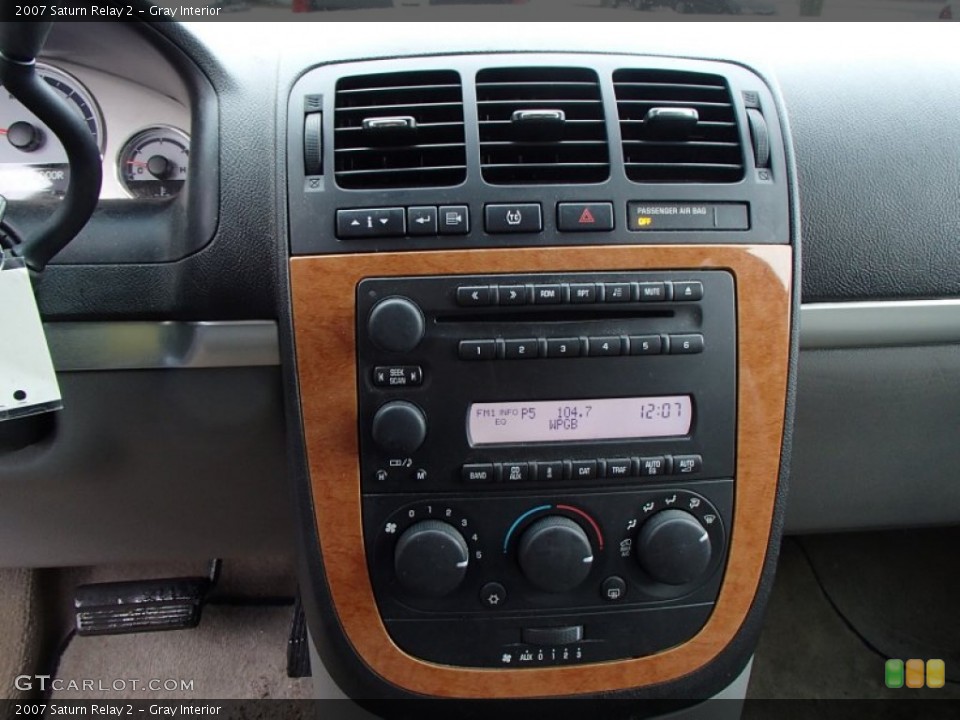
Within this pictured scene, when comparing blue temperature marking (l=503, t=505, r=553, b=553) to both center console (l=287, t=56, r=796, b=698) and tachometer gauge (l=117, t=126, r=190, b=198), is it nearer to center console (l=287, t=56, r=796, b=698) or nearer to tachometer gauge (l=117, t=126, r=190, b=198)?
center console (l=287, t=56, r=796, b=698)

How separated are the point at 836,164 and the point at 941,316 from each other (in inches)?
10.1

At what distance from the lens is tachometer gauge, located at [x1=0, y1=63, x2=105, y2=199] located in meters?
1.01

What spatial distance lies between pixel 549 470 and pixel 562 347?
136mm

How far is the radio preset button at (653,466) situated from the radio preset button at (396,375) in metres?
0.27

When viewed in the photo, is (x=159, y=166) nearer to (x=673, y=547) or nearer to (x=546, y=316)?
(x=546, y=316)

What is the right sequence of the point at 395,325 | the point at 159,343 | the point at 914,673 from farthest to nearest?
the point at 914,673, the point at 159,343, the point at 395,325

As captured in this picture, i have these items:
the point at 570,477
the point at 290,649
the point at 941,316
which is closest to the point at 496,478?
the point at 570,477

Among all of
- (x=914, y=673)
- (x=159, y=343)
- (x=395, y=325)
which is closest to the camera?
(x=395, y=325)

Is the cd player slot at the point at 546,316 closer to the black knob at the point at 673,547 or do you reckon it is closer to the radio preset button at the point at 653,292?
the radio preset button at the point at 653,292

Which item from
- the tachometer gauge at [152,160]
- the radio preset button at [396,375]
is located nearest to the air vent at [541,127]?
the radio preset button at [396,375]

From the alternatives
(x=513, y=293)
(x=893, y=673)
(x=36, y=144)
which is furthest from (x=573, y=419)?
(x=893, y=673)

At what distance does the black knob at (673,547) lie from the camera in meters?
0.85

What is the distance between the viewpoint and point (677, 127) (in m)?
0.83

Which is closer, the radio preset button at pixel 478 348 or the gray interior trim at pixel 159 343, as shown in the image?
the radio preset button at pixel 478 348
